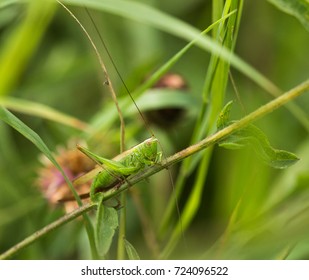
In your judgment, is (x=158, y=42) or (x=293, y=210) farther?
(x=158, y=42)

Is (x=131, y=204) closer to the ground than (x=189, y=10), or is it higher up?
closer to the ground

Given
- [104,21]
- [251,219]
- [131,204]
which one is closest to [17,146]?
[131,204]

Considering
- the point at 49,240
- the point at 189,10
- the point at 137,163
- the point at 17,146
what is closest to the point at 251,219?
the point at 137,163

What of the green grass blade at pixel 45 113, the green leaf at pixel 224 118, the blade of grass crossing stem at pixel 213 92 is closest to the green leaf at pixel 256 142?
the green leaf at pixel 224 118
